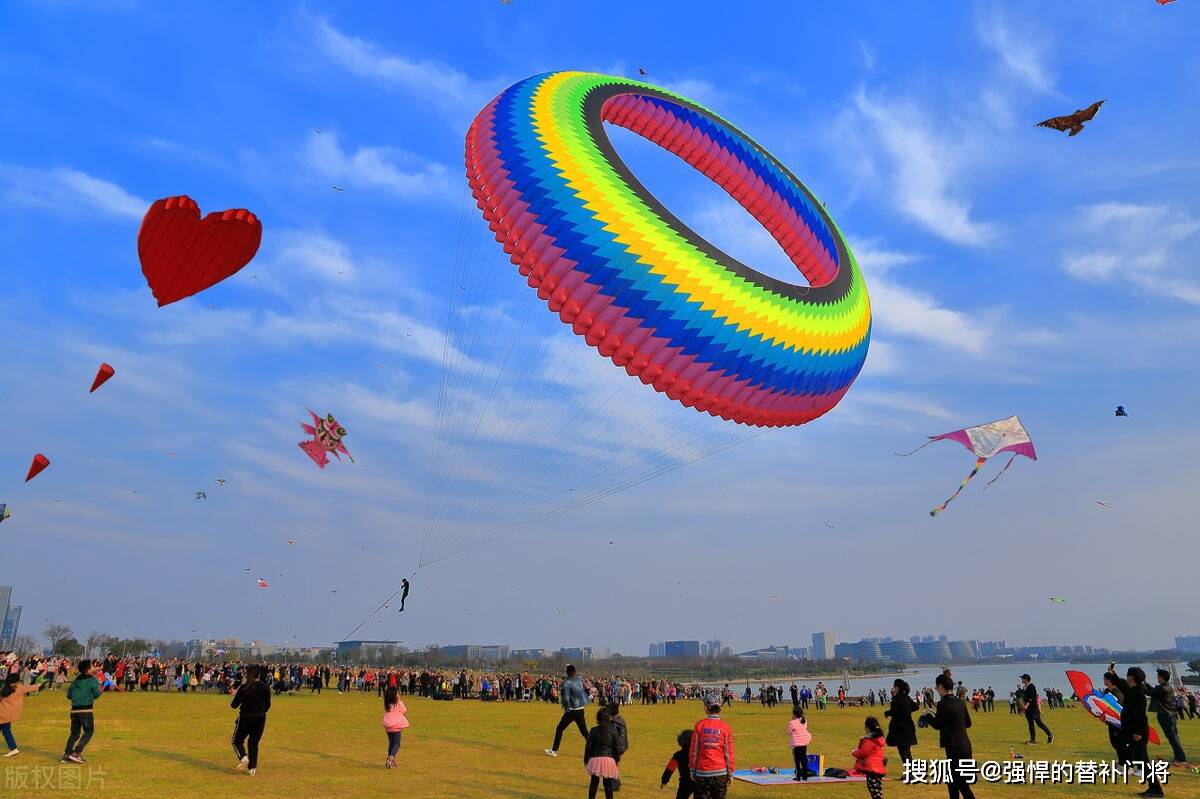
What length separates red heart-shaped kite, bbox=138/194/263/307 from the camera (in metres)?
14.9

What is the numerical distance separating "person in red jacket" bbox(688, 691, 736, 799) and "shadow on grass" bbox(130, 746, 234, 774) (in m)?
6.82

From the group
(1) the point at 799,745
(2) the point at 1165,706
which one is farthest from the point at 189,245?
(2) the point at 1165,706

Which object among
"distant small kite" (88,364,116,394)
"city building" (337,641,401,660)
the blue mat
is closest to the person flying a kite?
"distant small kite" (88,364,116,394)

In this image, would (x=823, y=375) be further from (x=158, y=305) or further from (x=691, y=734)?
(x=158, y=305)

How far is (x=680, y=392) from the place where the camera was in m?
11.8

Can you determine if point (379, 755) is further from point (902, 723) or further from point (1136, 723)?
point (1136, 723)

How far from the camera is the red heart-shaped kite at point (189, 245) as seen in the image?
48.9ft

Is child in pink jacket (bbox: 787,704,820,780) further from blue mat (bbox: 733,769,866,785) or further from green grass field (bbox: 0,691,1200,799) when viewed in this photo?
green grass field (bbox: 0,691,1200,799)

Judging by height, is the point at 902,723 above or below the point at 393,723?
above

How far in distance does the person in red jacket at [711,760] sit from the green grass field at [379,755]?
256 cm

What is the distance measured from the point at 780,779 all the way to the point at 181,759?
29.4 feet

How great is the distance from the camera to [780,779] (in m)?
11.0

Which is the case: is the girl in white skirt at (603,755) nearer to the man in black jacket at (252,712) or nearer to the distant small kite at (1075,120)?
the man in black jacket at (252,712)

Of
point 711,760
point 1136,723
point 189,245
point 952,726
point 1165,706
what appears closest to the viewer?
point 711,760
